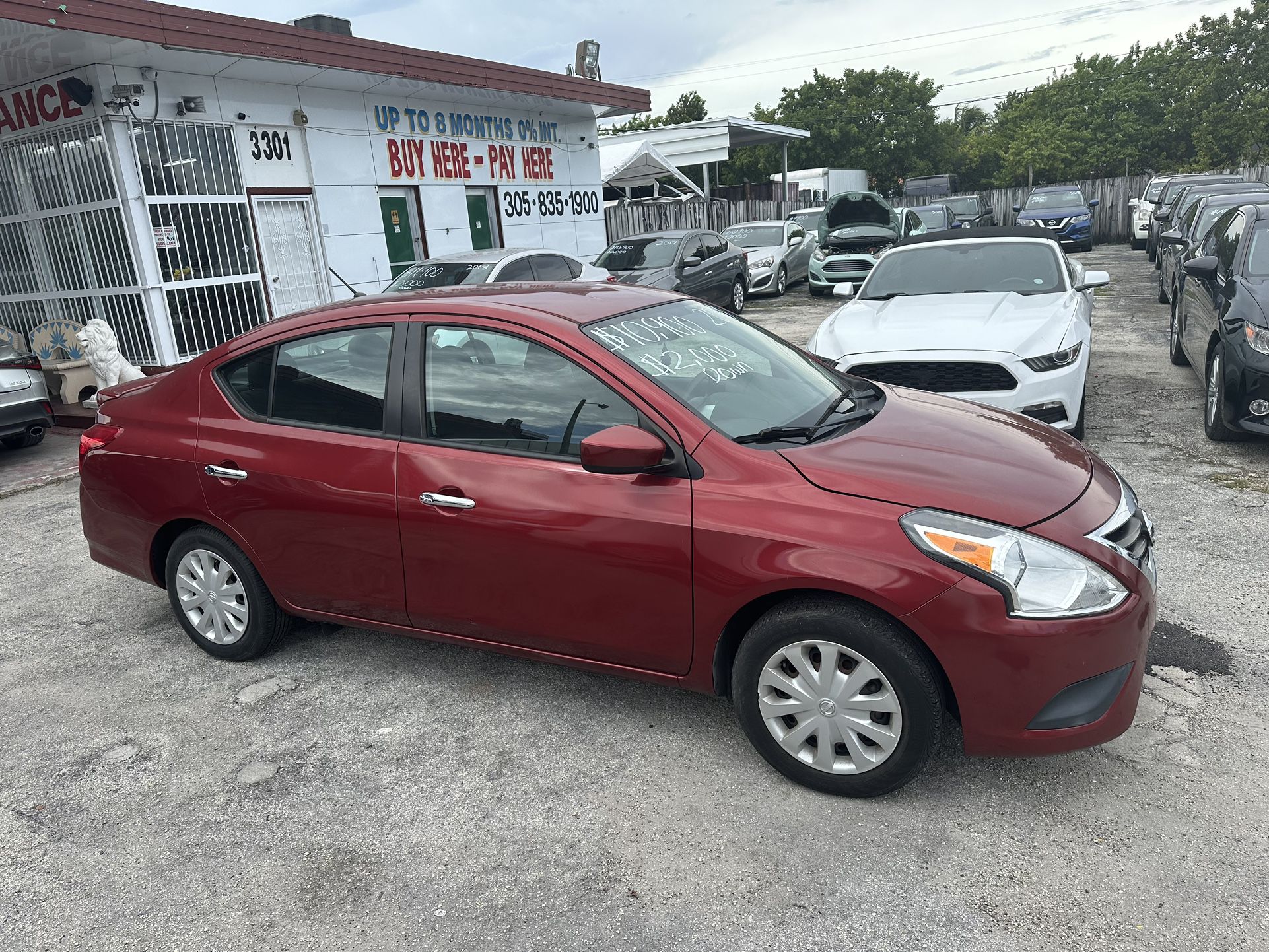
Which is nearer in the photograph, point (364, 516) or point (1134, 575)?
point (1134, 575)

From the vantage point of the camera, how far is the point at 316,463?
3.65 m

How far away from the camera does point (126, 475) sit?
4184 millimetres

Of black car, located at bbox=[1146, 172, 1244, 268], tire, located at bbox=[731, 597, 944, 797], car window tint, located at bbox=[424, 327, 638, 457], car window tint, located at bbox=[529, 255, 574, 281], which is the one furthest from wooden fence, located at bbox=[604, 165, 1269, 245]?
tire, located at bbox=[731, 597, 944, 797]

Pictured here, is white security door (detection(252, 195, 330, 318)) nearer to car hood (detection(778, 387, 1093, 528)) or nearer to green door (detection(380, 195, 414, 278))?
green door (detection(380, 195, 414, 278))

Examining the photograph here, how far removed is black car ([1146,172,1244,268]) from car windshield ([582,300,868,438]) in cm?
1650

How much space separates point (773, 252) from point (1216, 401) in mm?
13072

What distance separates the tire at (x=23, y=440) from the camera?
885 cm

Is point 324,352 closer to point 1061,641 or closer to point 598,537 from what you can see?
point 598,537

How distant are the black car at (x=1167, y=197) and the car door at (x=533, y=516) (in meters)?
17.6

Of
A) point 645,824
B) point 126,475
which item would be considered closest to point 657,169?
point 126,475

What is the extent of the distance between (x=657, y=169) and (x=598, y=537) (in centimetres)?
2166

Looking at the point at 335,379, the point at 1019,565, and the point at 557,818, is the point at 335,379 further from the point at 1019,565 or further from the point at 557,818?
the point at 1019,565

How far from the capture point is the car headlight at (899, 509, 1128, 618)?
8.66 ft

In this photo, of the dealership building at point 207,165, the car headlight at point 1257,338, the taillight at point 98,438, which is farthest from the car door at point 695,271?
the taillight at point 98,438
